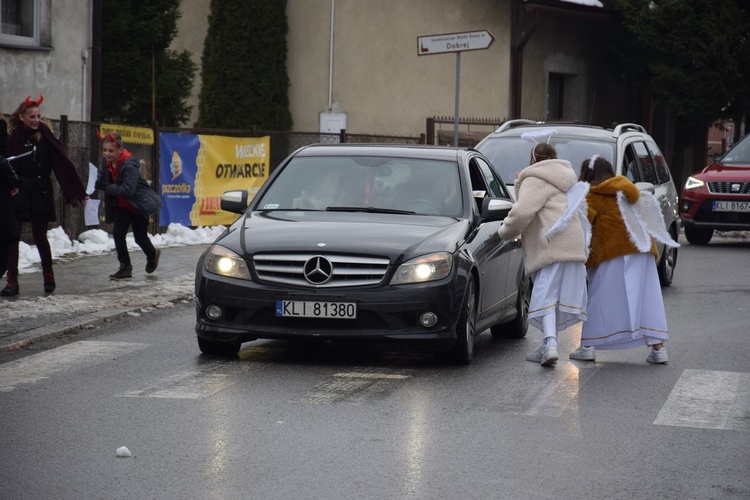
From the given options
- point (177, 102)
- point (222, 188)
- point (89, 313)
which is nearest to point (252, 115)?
point (177, 102)

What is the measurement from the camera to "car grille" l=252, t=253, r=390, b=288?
9180 millimetres

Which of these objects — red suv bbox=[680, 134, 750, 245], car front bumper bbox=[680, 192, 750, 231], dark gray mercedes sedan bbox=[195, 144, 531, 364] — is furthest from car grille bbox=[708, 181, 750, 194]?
dark gray mercedes sedan bbox=[195, 144, 531, 364]

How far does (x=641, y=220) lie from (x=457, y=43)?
341 inches

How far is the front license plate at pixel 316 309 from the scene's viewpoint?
29.9 ft

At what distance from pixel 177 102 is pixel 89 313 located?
15183 millimetres

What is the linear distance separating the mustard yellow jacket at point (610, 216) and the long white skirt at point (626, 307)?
0.30 feet

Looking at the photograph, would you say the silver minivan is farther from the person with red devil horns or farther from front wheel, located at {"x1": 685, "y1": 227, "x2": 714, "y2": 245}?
front wheel, located at {"x1": 685, "y1": 227, "x2": 714, "y2": 245}

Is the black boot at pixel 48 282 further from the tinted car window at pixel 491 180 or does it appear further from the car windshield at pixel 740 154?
the car windshield at pixel 740 154

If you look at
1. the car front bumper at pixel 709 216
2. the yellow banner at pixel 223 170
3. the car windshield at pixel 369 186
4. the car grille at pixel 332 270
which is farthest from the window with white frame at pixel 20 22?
the car grille at pixel 332 270

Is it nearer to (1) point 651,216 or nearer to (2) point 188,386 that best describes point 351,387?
(2) point 188,386

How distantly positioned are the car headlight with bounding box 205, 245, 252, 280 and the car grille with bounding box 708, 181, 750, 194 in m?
14.3

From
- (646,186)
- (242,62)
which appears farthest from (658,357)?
(242,62)

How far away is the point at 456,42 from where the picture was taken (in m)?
18.3

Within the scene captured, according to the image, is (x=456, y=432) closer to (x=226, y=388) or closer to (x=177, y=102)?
(x=226, y=388)
